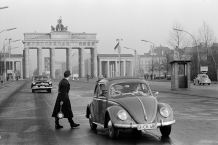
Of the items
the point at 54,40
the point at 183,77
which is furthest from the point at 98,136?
the point at 54,40

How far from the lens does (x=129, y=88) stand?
10.3 metres

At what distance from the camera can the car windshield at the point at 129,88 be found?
33.7 feet

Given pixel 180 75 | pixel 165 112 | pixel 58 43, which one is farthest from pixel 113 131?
pixel 58 43

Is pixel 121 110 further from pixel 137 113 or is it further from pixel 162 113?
pixel 162 113

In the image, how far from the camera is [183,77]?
1374 inches

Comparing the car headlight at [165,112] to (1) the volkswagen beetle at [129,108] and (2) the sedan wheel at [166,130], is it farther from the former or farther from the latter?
(2) the sedan wheel at [166,130]

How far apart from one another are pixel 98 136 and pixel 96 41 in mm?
134661

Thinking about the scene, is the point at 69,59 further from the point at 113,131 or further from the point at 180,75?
the point at 113,131

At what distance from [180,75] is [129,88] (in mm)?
25380

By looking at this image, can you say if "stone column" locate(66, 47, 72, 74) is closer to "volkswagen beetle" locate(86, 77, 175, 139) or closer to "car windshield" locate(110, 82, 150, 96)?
"volkswagen beetle" locate(86, 77, 175, 139)

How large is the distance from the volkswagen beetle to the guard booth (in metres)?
23.7

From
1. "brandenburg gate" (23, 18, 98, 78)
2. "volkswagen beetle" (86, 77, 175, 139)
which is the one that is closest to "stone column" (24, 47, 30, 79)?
"brandenburg gate" (23, 18, 98, 78)

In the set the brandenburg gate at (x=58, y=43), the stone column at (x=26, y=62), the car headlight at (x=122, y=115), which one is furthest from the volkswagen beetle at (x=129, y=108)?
the stone column at (x=26, y=62)

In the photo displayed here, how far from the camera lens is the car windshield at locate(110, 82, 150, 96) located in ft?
33.7
